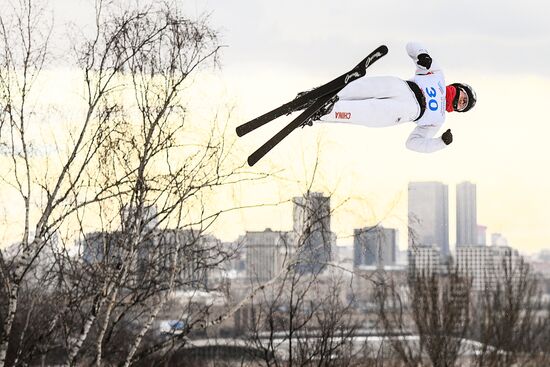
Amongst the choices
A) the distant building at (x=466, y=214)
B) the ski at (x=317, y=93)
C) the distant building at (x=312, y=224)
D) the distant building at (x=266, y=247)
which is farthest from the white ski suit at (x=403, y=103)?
the distant building at (x=466, y=214)

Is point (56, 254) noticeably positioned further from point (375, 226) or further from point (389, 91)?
point (389, 91)

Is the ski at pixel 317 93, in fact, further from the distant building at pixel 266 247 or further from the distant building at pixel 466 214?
the distant building at pixel 466 214

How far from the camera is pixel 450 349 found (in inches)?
823

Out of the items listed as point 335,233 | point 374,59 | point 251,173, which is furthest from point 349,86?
point 335,233

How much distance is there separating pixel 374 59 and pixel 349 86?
22 centimetres

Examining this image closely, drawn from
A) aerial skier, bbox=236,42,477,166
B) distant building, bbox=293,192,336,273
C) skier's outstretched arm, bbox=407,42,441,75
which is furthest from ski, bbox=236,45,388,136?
distant building, bbox=293,192,336,273

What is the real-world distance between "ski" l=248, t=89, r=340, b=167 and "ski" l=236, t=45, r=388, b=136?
4 cm

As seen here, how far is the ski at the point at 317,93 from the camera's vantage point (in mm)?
5625

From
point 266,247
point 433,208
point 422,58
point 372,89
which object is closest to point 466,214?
point 433,208

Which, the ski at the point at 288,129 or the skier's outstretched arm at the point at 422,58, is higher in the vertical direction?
the skier's outstretched arm at the point at 422,58

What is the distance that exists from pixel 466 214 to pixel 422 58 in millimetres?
145227

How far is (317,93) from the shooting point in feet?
18.4

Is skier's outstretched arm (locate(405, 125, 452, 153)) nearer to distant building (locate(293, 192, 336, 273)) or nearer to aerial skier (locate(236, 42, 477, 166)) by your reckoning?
aerial skier (locate(236, 42, 477, 166))

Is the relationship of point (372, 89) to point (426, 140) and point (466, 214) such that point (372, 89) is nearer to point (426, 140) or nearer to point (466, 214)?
point (426, 140)
